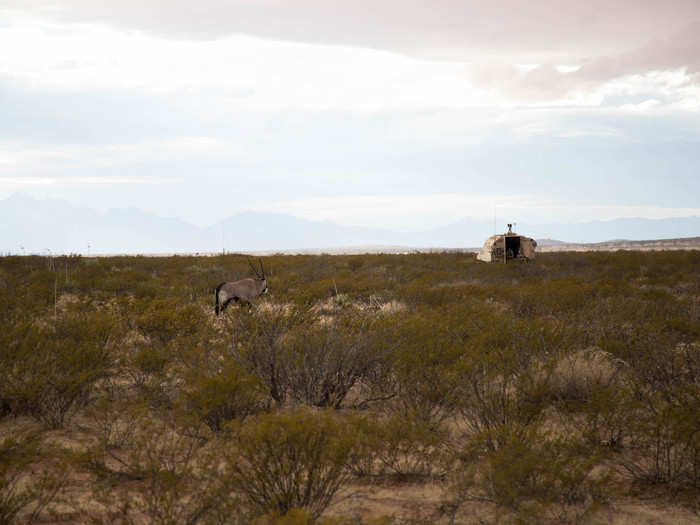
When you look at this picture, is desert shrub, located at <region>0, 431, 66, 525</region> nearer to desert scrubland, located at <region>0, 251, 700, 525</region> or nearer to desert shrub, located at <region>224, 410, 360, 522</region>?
desert scrubland, located at <region>0, 251, 700, 525</region>

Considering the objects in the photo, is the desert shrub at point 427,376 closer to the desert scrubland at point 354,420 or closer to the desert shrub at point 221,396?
the desert scrubland at point 354,420

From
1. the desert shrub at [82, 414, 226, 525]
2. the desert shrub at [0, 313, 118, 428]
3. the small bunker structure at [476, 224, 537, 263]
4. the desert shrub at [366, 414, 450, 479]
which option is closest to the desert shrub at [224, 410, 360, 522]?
the desert shrub at [82, 414, 226, 525]

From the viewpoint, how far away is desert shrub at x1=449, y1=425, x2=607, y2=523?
11.0 feet

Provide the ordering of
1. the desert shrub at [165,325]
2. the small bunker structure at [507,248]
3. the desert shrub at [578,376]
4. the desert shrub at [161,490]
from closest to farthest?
the desert shrub at [161,490]
the desert shrub at [578,376]
the desert shrub at [165,325]
the small bunker structure at [507,248]

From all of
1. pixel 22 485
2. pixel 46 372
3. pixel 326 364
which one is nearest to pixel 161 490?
pixel 22 485

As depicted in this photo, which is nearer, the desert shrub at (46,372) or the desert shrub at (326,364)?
the desert shrub at (46,372)

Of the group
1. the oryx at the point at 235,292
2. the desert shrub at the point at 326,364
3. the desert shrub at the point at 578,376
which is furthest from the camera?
the oryx at the point at 235,292

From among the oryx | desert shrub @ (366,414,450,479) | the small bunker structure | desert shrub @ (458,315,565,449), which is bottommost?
desert shrub @ (366,414,450,479)

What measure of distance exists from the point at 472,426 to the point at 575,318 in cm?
437

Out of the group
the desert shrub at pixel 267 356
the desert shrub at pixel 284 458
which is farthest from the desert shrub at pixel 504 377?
the desert shrub at pixel 267 356

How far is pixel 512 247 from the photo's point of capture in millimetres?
25375

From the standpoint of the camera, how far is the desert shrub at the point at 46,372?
5.30 meters

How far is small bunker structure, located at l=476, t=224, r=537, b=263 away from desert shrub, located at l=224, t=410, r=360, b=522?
21.4 m

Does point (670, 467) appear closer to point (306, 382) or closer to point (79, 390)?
point (306, 382)
